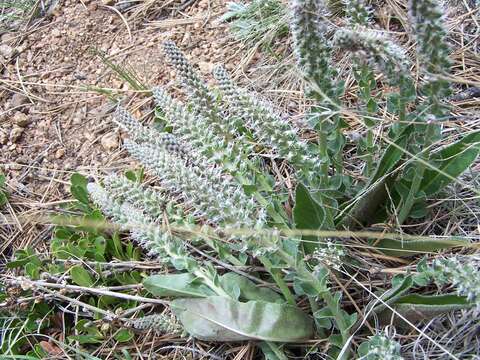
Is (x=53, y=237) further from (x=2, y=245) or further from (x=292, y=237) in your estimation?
(x=292, y=237)

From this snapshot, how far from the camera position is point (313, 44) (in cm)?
157

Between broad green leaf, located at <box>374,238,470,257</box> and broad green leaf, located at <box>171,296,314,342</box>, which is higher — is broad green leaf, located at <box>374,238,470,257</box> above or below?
above

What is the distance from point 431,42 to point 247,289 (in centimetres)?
99

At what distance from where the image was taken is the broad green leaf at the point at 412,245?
5.94ft

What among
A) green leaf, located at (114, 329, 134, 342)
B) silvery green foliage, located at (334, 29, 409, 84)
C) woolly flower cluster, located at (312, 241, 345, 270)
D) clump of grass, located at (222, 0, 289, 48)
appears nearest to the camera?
silvery green foliage, located at (334, 29, 409, 84)

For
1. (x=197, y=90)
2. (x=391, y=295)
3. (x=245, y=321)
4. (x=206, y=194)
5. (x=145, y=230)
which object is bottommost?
(x=245, y=321)

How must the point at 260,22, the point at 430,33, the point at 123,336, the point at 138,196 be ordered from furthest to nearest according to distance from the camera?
the point at 260,22 < the point at 123,336 < the point at 138,196 < the point at 430,33

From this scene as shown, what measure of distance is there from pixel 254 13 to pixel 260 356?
168 centimetres

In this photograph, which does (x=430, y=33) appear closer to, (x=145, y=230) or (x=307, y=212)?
(x=307, y=212)

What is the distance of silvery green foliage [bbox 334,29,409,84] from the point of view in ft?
4.90

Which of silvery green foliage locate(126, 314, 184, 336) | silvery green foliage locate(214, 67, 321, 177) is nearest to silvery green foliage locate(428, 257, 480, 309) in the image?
silvery green foliage locate(214, 67, 321, 177)

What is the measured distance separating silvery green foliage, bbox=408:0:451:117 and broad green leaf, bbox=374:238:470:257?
456 millimetres

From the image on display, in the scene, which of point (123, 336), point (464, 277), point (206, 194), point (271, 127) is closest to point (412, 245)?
point (464, 277)

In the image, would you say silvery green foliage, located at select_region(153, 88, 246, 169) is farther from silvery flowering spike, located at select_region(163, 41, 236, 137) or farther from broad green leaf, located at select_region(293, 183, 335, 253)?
broad green leaf, located at select_region(293, 183, 335, 253)
